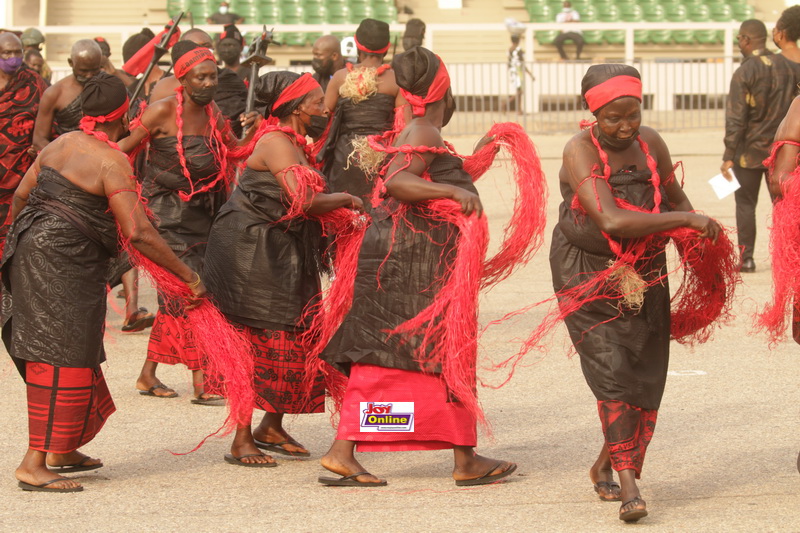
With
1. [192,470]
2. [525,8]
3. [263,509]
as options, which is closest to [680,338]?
[263,509]

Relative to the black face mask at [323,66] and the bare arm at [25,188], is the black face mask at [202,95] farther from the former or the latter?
the black face mask at [323,66]

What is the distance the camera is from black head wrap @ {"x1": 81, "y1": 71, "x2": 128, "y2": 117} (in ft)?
17.4

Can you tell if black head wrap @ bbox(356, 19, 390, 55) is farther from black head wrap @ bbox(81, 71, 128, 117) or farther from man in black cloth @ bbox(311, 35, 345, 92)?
black head wrap @ bbox(81, 71, 128, 117)

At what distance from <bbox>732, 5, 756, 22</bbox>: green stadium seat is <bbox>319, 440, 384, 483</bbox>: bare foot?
25764 mm

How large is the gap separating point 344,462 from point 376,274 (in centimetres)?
83

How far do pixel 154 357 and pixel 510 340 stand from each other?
2632mm

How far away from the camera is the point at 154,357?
22.4 ft

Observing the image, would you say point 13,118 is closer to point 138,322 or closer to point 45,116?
point 45,116

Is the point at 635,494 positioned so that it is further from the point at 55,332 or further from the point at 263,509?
the point at 55,332

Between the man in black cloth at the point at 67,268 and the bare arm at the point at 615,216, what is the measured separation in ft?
6.08

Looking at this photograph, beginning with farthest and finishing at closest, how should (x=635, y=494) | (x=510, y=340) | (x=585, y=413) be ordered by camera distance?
(x=510, y=340) < (x=585, y=413) < (x=635, y=494)

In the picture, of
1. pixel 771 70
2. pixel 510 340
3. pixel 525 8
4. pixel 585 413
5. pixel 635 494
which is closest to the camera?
pixel 635 494

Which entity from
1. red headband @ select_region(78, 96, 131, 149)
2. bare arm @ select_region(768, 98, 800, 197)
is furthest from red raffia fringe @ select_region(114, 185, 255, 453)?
bare arm @ select_region(768, 98, 800, 197)

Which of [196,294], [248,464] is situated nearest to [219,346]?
[196,294]
